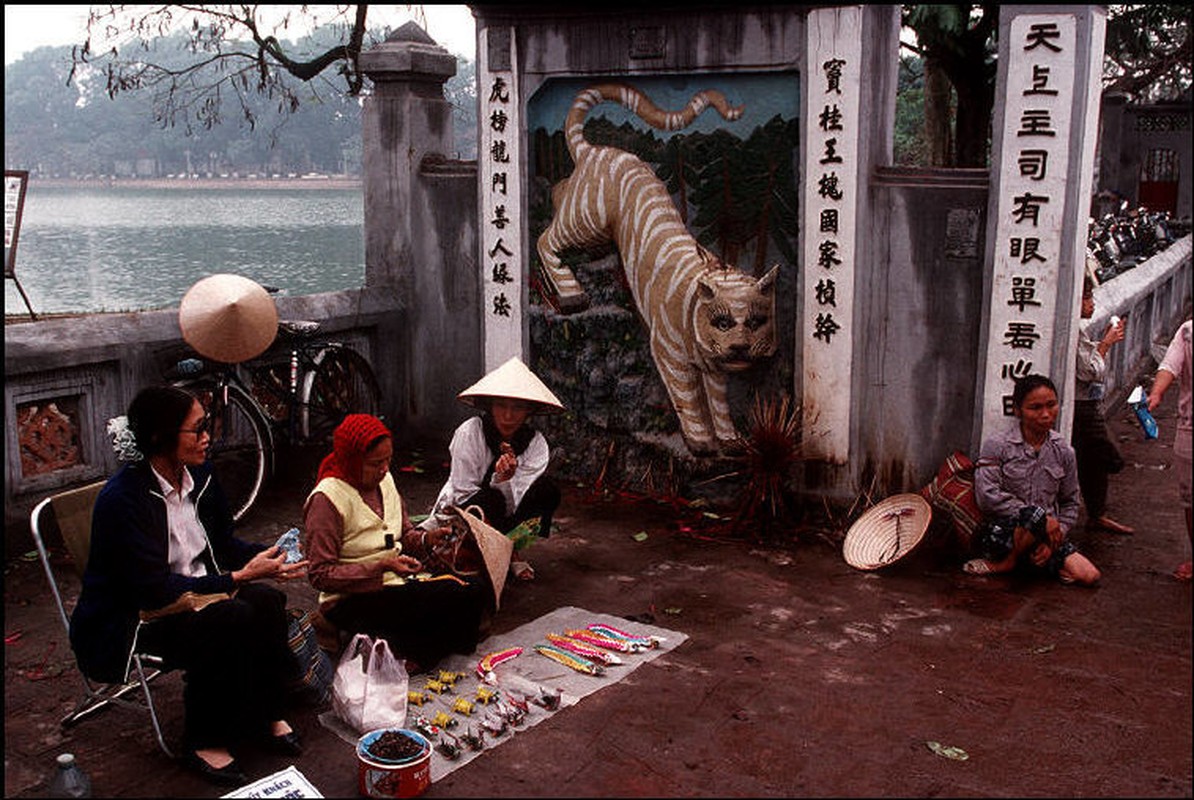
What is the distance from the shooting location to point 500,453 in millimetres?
5449

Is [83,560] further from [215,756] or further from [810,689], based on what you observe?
[810,689]

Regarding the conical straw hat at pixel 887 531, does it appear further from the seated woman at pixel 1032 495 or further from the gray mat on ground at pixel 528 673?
the gray mat on ground at pixel 528 673

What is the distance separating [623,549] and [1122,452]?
4.26 metres

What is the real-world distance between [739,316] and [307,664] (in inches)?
131

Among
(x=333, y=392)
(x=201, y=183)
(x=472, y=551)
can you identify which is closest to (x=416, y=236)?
(x=333, y=392)

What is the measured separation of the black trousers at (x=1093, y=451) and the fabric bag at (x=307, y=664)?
425 cm

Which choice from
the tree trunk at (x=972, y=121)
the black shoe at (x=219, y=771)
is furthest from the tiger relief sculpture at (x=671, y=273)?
the tree trunk at (x=972, y=121)

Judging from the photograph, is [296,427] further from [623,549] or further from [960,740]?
[960,740]

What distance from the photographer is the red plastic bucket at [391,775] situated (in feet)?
11.6

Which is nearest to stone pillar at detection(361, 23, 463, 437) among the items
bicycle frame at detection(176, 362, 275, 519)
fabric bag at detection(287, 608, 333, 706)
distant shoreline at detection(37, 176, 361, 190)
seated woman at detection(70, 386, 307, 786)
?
bicycle frame at detection(176, 362, 275, 519)

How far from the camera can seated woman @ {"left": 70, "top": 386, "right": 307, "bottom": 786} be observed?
368 cm

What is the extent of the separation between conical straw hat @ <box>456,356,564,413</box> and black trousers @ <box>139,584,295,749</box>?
1.66m

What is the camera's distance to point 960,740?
4.00m

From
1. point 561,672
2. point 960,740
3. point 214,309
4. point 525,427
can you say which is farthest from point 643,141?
point 960,740
